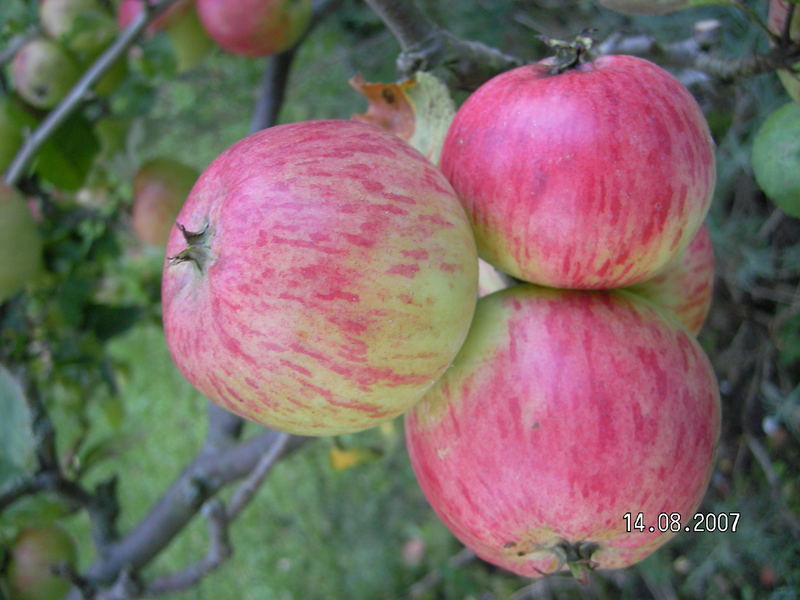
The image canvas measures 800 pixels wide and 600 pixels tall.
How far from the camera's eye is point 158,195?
132cm

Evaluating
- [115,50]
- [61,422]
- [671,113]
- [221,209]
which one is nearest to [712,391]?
[671,113]

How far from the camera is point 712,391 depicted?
62cm

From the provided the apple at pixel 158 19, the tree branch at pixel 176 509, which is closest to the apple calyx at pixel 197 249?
the tree branch at pixel 176 509

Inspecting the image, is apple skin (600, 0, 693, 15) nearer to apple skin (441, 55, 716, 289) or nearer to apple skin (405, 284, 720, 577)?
apple skin (441, 55, 716, 289)

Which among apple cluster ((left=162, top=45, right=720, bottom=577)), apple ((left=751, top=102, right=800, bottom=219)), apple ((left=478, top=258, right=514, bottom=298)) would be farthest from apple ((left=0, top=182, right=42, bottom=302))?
apple ((left=751, top=102, right=800, bottom=219))

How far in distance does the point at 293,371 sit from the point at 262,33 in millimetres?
965

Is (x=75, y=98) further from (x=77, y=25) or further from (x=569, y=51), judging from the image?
(x=569, y=51)

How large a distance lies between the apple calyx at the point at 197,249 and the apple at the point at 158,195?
2.63 ft

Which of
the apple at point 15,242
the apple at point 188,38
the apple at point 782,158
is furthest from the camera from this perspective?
the apple at point 188,38

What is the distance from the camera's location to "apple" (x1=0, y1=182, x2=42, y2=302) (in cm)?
105

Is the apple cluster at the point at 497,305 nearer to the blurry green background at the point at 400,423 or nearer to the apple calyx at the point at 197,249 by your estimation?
the apple calyx at the point at 197,249

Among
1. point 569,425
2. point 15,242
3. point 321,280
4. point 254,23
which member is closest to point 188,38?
point 254,23

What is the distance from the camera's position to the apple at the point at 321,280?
51 centimetres

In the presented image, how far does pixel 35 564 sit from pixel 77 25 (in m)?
0.89
